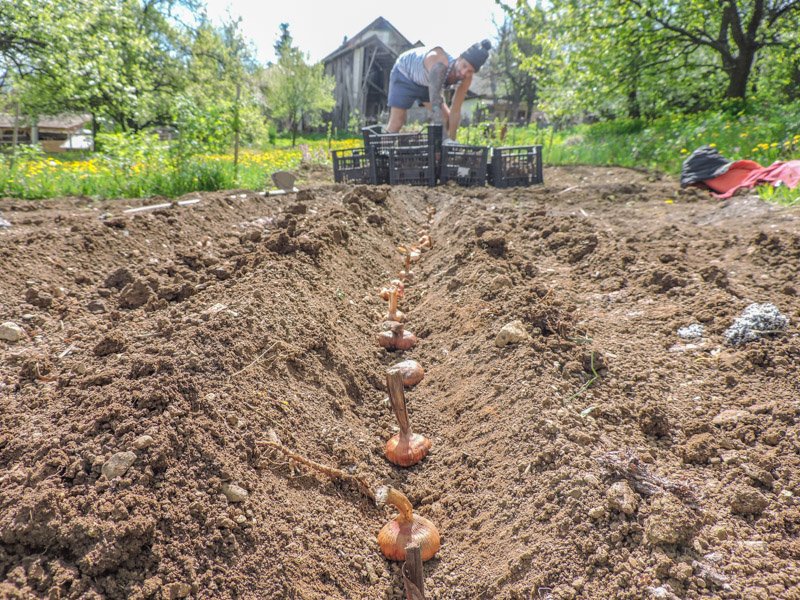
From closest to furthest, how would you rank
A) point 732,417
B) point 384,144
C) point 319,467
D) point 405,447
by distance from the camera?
point 319,467
point 732,417
point 405,447
point 384,144

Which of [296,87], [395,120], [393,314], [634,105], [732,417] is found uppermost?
[296,87]

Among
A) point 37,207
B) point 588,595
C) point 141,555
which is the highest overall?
point 37,207

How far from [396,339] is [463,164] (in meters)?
6.12

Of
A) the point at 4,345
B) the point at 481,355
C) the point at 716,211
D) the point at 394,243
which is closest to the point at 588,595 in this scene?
the point at 481,355

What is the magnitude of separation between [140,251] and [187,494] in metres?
3.47

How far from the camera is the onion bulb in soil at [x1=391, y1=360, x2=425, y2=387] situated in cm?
276

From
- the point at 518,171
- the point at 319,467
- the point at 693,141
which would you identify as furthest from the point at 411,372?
the point at 693,141

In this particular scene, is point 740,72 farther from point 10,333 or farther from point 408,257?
point 10,333

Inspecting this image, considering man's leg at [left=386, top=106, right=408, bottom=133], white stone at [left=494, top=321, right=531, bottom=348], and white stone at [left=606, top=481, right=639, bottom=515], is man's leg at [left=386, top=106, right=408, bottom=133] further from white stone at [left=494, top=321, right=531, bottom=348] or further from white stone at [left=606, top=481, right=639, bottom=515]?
→ white stone at [left=606, top=481, right=639, bottom=515]

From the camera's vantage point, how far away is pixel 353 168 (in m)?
9.02

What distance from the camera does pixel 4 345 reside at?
2.66m

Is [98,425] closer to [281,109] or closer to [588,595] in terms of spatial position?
[588,595]

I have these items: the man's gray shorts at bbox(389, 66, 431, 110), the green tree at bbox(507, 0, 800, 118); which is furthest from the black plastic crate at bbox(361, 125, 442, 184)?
the green tree at bbox(507, 0, 800, 118)

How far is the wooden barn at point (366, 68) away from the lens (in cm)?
2930
